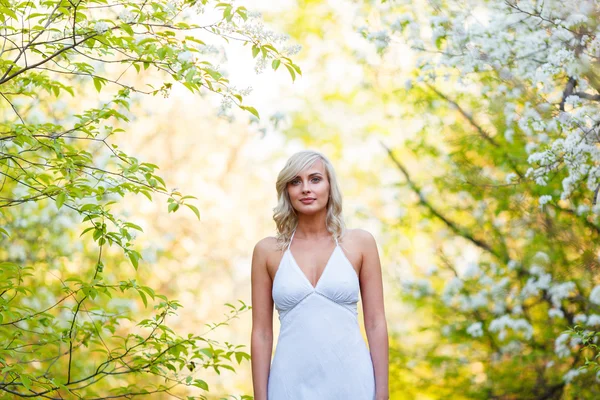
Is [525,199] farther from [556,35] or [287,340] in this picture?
[287,340]

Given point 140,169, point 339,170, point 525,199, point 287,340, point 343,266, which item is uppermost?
point 339,170

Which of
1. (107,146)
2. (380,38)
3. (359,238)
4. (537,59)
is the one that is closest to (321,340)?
(359,238)

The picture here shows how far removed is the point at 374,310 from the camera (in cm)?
274

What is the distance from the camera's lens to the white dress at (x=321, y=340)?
8.61 ft

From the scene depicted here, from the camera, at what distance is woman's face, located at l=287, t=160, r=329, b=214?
2.78 meters

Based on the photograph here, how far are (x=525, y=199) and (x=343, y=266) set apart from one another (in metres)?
2.78

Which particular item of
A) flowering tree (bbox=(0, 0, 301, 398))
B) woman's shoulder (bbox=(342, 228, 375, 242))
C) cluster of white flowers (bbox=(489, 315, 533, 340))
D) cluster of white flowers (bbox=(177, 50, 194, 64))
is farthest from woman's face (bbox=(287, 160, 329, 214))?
cluster of white flowers (bbox=(489, 315, 533, 340))

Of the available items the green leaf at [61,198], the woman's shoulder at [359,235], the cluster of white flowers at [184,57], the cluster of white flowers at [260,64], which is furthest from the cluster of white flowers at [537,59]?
the green leaf at [61,198]

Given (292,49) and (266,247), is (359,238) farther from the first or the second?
(292,49)

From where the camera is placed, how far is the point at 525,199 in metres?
5.13

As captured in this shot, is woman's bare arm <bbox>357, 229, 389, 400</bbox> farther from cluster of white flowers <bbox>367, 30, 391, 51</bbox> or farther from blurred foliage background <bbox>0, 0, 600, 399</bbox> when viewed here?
cluster of white flowers <bbox>367, 30, 391, 51</bbox>

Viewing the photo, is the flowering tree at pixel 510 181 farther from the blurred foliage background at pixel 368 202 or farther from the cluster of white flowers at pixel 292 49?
the cluster of white flowers at pixel 292 49

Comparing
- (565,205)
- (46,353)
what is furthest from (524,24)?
(46,353)

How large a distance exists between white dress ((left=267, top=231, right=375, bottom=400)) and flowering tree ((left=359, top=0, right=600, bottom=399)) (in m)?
0.84
